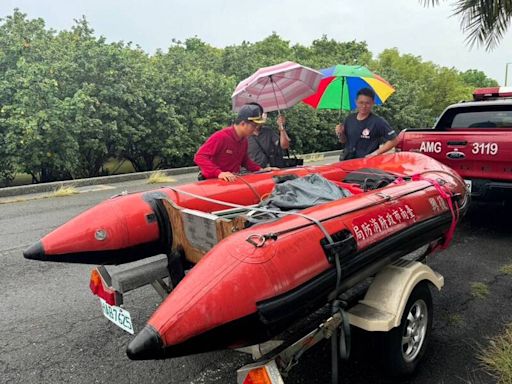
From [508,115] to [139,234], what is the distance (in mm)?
5168

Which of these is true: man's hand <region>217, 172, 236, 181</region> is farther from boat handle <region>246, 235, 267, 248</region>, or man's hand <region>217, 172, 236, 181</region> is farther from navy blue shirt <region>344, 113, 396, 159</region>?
navy blue shirt <region>344, 113, 396, 159</region>

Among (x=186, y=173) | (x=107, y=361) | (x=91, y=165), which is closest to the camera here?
(x=107, y=361)

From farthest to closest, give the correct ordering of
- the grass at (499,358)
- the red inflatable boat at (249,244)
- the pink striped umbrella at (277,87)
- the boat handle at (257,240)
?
the pink striped umbrella at (277,87), the grass at (499,358), the boat handle at (257,240), the red inflatable boat at (249,244)

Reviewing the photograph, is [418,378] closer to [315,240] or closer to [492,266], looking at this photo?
[315,240]

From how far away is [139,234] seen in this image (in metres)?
3.33

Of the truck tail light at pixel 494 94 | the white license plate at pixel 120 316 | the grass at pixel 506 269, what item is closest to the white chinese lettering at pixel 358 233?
the white license plate at pixel 120 316

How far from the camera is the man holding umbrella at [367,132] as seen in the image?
5.48 metres

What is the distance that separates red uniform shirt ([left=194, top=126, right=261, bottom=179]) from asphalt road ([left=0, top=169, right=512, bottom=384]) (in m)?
1.33

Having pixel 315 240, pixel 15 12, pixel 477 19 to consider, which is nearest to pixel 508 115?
pixel 477 19

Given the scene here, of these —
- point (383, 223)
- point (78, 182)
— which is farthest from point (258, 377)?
point (78, 182)

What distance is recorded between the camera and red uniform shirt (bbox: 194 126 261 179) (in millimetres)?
4129

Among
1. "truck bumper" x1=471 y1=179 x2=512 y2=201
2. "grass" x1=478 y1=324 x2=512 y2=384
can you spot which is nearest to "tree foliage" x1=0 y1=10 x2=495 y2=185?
"truck bumper" x1=471 y1=179 x2=512 y2=201

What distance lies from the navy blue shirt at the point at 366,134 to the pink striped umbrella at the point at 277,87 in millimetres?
873

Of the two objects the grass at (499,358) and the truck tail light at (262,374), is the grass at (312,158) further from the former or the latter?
the truck tail light at (262,374)
